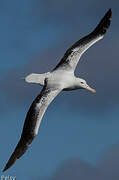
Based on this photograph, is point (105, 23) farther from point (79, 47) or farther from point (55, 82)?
point (55, 82)

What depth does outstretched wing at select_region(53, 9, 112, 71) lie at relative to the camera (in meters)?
22.3

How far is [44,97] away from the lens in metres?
20.8

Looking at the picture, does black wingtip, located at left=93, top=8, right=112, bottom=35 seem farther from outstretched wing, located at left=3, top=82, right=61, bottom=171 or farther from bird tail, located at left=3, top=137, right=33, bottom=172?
bird tail, located at left=3, top=137, right=33, bottom=172

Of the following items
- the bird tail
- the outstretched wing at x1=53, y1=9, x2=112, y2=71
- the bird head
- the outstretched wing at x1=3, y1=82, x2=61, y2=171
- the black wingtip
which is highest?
the black wingtip

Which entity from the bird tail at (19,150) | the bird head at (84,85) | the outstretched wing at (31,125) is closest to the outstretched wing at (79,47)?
the bird head at (84,85)

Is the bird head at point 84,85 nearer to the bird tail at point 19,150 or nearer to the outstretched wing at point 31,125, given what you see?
the outstretched wing at point 31,125

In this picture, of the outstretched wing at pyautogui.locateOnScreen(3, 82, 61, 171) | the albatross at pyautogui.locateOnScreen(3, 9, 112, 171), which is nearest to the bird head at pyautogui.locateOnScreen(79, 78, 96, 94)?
the albatross at pyautogui.locateOnScreen(3, 9, 112, 171)

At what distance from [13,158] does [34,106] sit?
6.76ft

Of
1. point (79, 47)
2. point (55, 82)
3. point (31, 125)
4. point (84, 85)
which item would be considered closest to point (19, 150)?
point (31, 125)

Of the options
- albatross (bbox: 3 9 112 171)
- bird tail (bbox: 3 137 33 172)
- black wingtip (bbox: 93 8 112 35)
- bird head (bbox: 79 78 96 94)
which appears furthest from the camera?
black wingtip (bbox: 93 8 112 35)

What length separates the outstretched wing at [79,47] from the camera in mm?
22344

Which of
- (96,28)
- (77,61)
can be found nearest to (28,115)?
(77,61)

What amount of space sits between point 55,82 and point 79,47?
244 centimetres

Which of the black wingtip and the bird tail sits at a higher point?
the black wingtip
